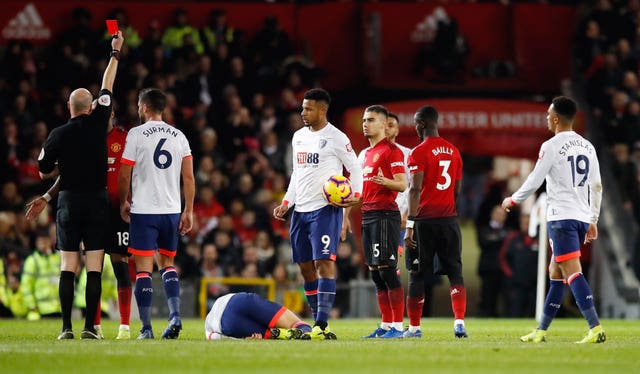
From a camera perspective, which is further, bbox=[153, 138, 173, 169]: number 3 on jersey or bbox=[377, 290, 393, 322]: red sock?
bbox=[377, 290, 393, 322]: red sock

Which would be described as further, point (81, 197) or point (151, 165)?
point (151, 165)

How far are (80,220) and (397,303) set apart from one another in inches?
136

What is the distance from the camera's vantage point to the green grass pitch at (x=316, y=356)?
31.1 ft

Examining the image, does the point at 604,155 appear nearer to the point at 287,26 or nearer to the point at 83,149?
the point at 287,26

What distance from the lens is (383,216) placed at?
547 inches

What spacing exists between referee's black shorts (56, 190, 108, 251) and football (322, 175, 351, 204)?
224 centimetres

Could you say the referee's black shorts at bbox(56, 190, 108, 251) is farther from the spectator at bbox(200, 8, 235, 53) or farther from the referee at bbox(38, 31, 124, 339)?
the spectator at bbox(200, 8, 235, 53)

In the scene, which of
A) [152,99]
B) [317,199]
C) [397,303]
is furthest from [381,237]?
[152,99]

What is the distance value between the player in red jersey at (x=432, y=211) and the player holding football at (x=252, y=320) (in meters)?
1.72

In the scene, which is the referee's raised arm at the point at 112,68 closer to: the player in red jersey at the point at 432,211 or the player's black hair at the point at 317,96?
the player's black hair at the point at 317,96

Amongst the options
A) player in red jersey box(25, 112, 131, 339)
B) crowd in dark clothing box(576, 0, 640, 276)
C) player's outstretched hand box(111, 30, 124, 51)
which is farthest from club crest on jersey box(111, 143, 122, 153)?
crowd in dark clothing box(576, 0, 640, 276)

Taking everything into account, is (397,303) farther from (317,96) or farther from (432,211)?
(317,96)

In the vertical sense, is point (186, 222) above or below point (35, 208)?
below

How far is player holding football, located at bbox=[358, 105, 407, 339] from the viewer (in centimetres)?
1377
